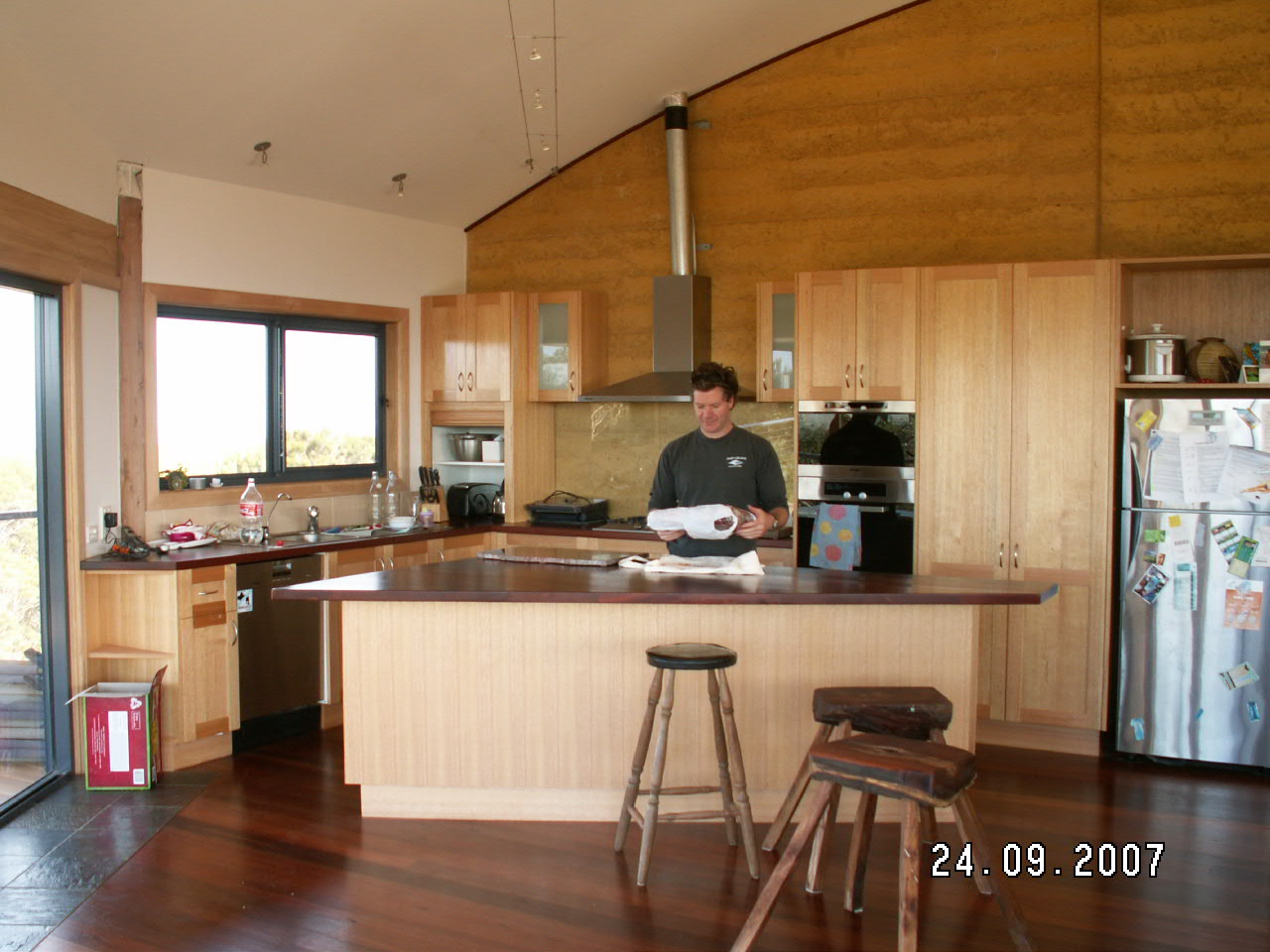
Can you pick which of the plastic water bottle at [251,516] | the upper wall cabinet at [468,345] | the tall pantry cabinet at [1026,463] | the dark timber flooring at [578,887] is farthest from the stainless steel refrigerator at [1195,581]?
the plastic water bottle at [251,516]

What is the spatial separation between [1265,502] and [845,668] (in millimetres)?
2009

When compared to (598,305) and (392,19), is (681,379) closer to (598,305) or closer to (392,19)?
(598,305)

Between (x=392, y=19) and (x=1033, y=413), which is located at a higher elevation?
(x=392, y=19)

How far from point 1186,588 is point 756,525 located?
1956 mm

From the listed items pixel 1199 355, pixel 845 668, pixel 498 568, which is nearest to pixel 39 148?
pixel 498 568

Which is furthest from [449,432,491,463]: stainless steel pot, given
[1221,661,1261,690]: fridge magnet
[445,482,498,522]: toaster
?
[1221,661,1261,690]: fridge magnet

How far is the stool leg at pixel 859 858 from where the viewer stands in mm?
3211

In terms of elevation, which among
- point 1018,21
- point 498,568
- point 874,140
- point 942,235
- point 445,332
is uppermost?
point 1018,21

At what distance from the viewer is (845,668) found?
385cm

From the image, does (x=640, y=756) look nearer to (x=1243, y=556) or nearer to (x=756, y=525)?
(x=756, y=525)

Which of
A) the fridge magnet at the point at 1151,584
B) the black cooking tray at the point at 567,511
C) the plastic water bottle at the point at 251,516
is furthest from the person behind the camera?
the black cooking tray at the point at 567,511

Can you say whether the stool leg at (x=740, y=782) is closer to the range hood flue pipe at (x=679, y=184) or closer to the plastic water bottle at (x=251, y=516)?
the plastic water bottle at (x=251, y=516)

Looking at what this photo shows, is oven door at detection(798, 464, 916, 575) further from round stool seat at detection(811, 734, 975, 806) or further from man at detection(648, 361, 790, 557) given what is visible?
round stool seat at detection(811, 734, 975, 806)

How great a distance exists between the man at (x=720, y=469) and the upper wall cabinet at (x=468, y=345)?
2168 mm
